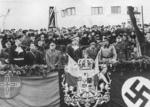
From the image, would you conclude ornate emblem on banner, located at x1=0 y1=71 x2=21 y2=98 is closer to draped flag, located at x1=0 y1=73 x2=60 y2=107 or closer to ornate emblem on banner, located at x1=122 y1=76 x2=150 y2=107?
draped flag, located at x1=0 y1=73 x2=60 y2=107

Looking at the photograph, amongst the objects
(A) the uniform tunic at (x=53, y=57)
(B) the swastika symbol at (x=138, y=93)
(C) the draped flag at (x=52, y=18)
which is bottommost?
(B) the swastika symbol at (x=138, y=93)

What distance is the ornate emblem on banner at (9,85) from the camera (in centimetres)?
1251

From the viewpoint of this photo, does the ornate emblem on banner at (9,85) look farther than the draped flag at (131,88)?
Yes

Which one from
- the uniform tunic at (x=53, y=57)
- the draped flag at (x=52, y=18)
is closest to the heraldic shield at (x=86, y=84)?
the uniform tunic at (x=53, y=57)

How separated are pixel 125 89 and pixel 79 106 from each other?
52.0 inches

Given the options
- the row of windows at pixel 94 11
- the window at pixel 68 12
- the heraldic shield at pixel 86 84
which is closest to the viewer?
the heraldic shield at pixel 86 84

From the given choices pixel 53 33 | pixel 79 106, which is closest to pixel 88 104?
pixel 79 106

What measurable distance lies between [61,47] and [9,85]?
6.86 meters

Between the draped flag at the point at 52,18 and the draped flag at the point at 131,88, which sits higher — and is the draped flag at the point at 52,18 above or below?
above

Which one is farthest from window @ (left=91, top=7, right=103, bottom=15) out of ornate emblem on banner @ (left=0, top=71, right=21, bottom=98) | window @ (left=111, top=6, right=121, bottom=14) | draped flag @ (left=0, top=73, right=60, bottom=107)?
ornate emblem on banner @ (left=0, top=71, right=21, bottom=98)

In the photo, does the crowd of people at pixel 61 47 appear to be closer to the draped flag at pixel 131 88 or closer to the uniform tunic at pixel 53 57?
the uniform tunic at pixel 53 57

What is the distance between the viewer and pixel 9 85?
12547 millimetres

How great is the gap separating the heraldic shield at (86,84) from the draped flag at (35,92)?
381 mm

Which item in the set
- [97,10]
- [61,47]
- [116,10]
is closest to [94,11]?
[97,10]
